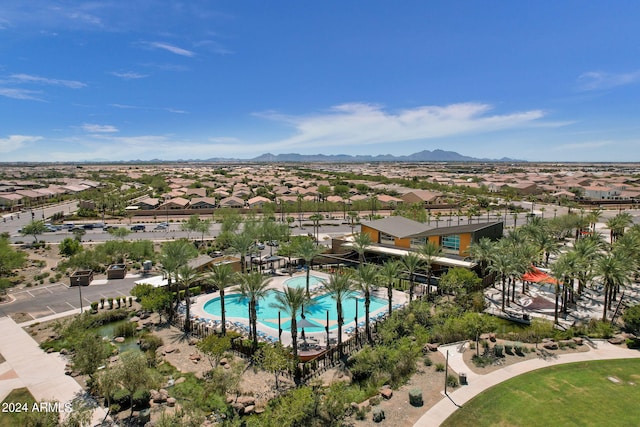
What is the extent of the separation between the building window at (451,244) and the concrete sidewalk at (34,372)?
40003 mm

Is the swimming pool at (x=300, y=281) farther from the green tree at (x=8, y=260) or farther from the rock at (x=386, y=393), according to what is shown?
the green tree at (x=8, y=260)

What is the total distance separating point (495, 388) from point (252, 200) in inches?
3835

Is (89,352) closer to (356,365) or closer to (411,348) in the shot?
(356,365)

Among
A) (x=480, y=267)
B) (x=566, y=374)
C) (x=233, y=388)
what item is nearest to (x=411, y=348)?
(x=566, y=374)

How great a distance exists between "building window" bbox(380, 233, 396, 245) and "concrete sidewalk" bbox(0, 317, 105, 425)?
3891cm

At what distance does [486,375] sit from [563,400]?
173 inches

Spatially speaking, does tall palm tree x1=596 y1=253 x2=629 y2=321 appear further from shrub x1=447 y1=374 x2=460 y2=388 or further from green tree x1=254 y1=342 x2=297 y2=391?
green tree x1=254 y1=342 x2=297 y2=391

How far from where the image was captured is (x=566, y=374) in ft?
83.3

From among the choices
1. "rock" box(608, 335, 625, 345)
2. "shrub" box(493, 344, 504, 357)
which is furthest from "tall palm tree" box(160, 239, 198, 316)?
"rock" box(608, 335, 625, 345)

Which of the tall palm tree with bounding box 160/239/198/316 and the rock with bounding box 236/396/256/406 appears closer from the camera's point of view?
the rock with bounding box 236/396/256/406

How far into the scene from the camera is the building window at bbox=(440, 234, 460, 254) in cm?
4767

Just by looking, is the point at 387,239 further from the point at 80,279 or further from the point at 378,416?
the point at 80,279

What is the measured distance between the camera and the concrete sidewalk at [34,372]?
23688mm

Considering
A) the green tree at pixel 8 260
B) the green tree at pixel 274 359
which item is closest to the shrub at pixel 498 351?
the green tree at pixel 274 359
